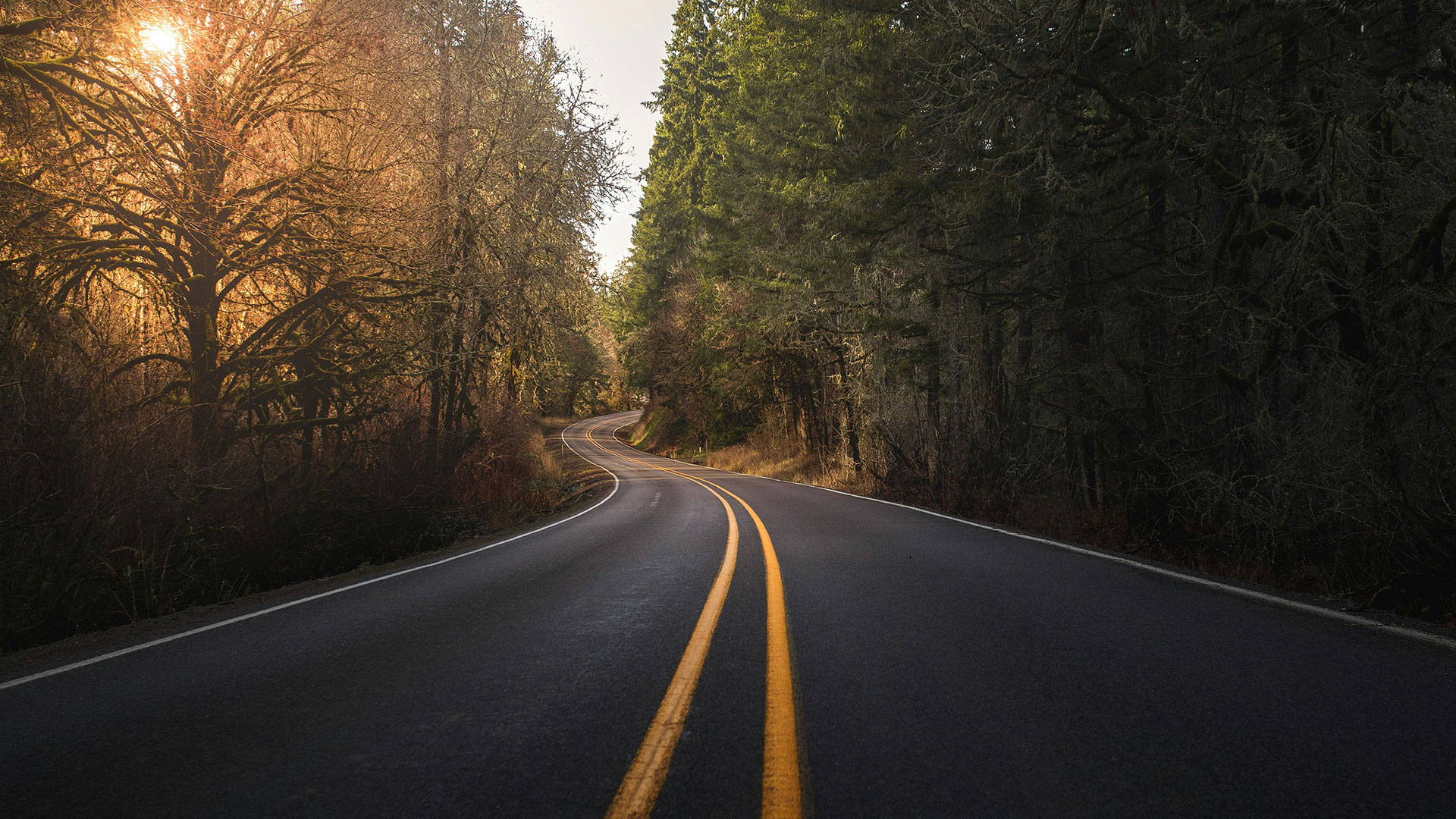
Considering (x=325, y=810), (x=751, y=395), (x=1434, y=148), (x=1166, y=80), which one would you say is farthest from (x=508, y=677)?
(x=751, y=395)

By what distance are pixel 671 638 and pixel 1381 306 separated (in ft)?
21.2

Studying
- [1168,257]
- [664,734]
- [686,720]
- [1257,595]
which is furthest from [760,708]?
[1168,257]

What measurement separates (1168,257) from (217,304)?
40.6 feet

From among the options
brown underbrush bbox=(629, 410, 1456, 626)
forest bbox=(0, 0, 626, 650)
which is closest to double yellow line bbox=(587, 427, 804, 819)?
brown underbrush bbox=(629, 410, 1456, 626)

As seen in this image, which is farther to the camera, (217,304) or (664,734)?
(217,304)

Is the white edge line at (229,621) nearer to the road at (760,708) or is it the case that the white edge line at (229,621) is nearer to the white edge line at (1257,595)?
the road at (760,708)

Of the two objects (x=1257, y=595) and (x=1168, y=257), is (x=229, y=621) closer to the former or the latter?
(x=1257, y=595)

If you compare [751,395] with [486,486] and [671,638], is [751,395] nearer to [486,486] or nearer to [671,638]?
[486,486]

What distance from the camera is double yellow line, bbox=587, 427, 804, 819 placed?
232 centimetres

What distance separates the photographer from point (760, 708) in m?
3.16

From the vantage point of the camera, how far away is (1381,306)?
561cm

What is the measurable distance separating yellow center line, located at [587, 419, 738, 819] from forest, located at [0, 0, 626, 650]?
5.21m

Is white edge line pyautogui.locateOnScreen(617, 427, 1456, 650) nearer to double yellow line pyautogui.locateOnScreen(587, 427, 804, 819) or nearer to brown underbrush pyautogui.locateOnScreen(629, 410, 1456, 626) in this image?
brown underbrush pyautogui.locateOnScreen(629, 410, 1456, 626)

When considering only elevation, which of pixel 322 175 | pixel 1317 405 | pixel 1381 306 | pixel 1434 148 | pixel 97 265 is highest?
pixel 322 175
